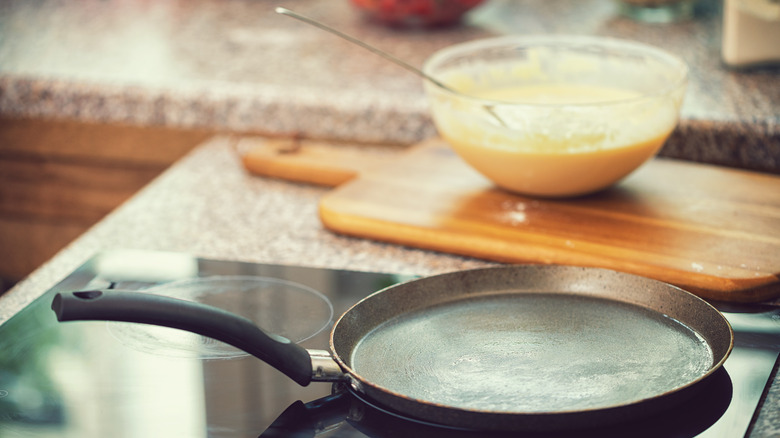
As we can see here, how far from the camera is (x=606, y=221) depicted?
80 cm

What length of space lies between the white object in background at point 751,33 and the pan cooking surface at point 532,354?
0.66m

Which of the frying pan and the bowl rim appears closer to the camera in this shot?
the frying pan

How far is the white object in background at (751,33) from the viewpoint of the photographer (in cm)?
110

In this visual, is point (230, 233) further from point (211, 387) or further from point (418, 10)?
point (418, 10)

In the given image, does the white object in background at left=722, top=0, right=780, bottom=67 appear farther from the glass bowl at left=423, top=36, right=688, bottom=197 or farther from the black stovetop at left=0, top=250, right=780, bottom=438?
the black stovetop at left=0, top=250, right=780, bottom=438

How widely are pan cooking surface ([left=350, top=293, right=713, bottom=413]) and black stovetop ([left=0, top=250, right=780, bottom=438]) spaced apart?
0.03 meters

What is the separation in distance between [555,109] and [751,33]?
1.81ft

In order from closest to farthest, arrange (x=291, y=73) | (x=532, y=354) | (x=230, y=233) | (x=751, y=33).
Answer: (x=532, y=354) → (x=230, y=233) → (x=751, y=33) → (x=291, y=73)

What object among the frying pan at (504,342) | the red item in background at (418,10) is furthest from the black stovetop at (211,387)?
the red item in background at (418,10)

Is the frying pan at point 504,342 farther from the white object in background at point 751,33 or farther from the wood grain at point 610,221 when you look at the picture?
the white object in background at point 751,33

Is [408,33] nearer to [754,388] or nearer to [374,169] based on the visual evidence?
[374,169]

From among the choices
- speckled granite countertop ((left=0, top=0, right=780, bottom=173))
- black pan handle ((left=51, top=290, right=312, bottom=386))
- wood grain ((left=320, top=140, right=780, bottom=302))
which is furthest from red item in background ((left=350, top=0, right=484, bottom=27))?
black pan handle ((left=51, top=290, right=312, bottom=386))

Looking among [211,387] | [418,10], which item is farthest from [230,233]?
[418,10]

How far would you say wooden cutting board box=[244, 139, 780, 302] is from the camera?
70 cm
